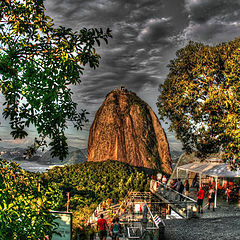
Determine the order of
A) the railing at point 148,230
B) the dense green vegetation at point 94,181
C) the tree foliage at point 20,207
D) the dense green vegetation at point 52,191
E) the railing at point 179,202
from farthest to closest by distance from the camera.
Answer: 1. the dense green vegetation at point 94,181
2. the railing at point 179,202
3. the railing at point 148,230
4. the dense green vegetation at point 52,191
5. the tree foliage at point 20,207

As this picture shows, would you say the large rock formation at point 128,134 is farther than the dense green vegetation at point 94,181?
Yes

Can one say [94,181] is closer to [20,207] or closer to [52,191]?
[52,191]

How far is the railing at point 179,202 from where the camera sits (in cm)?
1485

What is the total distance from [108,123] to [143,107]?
8852 millimetres

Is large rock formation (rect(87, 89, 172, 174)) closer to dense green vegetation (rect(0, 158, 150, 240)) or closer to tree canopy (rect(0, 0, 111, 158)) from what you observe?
dense green vegetation (rect(0, 158, 150, 240))

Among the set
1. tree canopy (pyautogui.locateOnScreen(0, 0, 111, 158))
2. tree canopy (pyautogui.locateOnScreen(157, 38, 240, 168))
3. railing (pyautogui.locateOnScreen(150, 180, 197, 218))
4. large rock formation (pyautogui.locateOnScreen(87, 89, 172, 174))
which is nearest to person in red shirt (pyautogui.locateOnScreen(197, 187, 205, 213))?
railing (pyautogui.locateOnScreen(150, 180, 197, 218))

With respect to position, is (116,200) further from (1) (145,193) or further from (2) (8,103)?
(2) (8,103)

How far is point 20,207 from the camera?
13.7 feet

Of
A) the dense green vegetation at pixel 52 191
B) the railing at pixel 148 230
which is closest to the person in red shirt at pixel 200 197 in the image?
the railing at pixel 148 230

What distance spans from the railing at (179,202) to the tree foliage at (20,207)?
11852mm

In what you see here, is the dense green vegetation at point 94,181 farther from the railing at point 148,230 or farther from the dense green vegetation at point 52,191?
the railing at point 148,230

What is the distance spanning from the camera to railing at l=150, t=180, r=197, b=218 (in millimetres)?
14852

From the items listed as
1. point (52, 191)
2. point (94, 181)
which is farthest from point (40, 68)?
point (94, 181)

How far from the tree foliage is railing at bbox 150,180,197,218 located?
11852 millimetres
